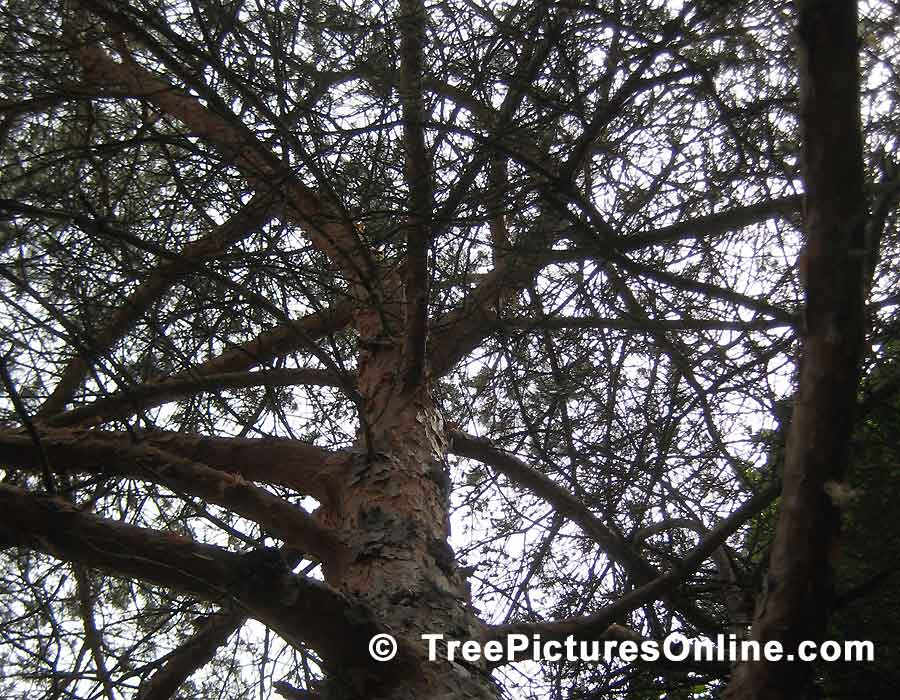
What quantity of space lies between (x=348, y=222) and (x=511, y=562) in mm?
1615

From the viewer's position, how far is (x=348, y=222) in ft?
6.84

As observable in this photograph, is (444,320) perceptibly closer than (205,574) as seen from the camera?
No

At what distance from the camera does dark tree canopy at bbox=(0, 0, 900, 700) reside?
1.54m

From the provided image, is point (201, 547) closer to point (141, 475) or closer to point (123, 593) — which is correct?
point (141, 475)

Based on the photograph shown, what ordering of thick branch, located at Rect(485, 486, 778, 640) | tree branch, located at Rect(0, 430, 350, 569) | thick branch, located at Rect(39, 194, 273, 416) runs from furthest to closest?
thick branch, located at Rect(39, 194, 273, 416)
tree branch, located at Rect(0, 430, 350, 569)
thick branch, located at Rect(485, 486, 778, 640)

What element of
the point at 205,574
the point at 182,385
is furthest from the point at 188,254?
the point at 205,574

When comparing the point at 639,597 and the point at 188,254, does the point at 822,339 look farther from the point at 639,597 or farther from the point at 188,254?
the point at 188,254

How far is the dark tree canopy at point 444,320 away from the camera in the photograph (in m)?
1.54

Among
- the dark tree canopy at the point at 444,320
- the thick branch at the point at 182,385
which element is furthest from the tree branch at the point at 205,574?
the thick branch at the point at 182,385

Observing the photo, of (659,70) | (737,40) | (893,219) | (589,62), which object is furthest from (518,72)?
(893,219)

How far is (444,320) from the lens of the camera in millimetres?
3148

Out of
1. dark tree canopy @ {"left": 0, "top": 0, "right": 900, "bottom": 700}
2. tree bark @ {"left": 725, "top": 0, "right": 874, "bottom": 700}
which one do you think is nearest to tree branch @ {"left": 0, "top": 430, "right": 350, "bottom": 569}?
dark tree canopy @ {"left": 0, "top": 0, "right": 900, "bottom": 700}

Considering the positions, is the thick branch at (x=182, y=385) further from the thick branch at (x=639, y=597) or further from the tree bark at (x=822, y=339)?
the tree bark at (x=822, y=339)

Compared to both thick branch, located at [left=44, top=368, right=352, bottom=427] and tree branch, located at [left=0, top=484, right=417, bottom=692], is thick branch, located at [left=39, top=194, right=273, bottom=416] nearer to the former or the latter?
thick branch, located at [left=44, top=368, right=352, bottom=427]
